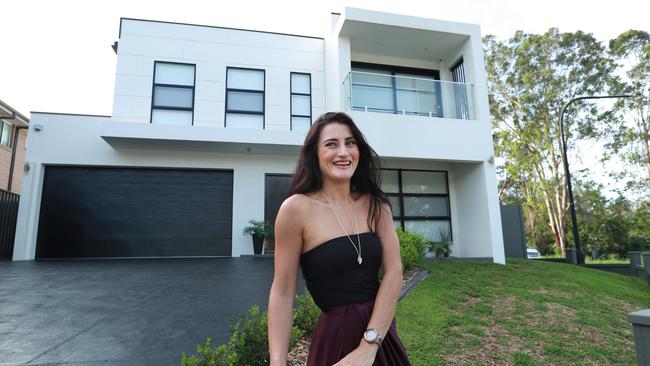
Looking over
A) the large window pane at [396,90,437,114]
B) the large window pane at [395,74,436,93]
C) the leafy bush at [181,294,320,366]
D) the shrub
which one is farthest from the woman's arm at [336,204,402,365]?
the large window pane at [395,74,436,93]

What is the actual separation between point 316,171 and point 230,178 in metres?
10.4

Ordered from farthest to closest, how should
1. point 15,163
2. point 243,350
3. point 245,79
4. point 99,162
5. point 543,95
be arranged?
point 543,95 → point 15,163 → point 245,79 → point 99,162 → point 243,350

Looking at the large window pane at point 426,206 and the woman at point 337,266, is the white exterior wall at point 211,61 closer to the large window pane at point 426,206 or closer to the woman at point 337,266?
the large window pane at point 426,206

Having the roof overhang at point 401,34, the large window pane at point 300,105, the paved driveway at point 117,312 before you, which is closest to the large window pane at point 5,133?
the paved driveway at point 117,312

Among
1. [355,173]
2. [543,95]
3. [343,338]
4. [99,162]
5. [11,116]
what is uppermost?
[543,95]

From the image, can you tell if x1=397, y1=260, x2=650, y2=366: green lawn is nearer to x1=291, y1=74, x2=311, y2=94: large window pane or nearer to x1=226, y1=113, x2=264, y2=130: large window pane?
x1=226, y1=113, x2=264, y2=130: large window pane

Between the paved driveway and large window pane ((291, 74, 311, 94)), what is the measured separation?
7209 mm

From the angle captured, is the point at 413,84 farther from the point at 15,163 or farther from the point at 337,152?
the point at 15,163

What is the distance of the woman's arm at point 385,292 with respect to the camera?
4.11ft

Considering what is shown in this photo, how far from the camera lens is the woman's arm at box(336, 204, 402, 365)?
125 cm

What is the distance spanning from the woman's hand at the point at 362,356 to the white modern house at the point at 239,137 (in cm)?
843

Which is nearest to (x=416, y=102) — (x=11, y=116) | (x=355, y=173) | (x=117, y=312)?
(x=117, y=312)

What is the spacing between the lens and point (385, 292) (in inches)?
53.0

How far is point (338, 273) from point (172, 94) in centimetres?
1174
